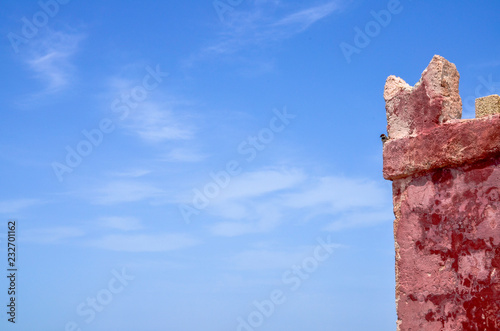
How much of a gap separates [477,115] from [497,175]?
775 mm

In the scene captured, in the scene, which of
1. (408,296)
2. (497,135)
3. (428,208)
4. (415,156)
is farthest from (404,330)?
(497,135)

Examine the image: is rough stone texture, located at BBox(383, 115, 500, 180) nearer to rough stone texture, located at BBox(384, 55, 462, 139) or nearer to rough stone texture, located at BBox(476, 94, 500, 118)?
rough stone texture, located at BBox(384, 55, 462, 139)

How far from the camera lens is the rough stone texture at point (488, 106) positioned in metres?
5.38

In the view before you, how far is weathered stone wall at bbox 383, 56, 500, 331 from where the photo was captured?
4.93 meters

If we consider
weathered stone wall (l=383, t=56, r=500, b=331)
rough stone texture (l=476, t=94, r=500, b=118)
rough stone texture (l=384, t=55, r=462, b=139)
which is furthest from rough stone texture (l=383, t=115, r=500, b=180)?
rough stone texture (l=476, t=94, r=500, b=118)

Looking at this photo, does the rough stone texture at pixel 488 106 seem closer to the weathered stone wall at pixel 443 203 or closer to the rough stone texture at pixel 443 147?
the weathered stone wall at pixel 443 203

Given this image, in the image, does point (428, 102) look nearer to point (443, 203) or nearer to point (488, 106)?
point (488, 106)

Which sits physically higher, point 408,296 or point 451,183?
point 451,183

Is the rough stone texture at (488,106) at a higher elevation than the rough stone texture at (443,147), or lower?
higher

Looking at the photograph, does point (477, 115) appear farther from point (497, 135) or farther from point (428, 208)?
point (428, 208)

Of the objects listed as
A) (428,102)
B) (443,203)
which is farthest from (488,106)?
(443,203)

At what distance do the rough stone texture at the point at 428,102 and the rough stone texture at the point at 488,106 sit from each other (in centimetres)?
17

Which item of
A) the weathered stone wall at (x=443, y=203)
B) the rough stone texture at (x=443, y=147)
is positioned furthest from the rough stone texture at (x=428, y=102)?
the rough stone texture at (x=443, y=147)

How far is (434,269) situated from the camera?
524 centimetres
